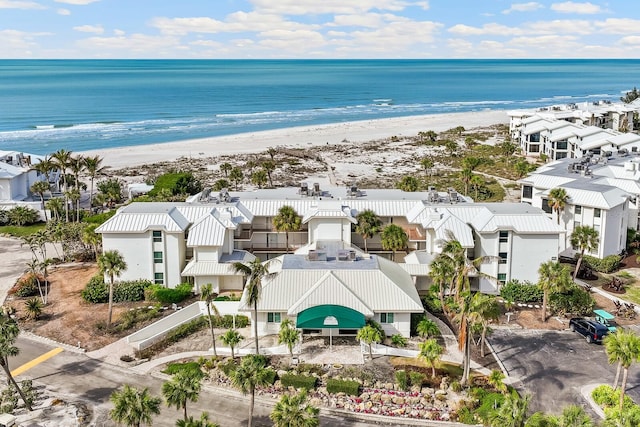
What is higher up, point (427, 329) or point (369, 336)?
point (369, 336)

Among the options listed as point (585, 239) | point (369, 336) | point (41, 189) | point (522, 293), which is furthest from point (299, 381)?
point (41, 189)

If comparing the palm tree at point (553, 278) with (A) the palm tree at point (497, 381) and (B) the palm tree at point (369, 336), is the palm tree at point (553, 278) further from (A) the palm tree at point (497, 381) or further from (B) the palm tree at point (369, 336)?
(B) the palm tree at point (369, 336)

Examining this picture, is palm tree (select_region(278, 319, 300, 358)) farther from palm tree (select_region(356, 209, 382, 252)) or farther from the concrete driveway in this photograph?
palm tree (select_region(356, 209, 382, 252))

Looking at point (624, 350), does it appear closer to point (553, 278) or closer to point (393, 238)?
point (553, 278)

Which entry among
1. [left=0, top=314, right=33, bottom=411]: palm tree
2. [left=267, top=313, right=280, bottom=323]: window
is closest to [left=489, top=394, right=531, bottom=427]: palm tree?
[left=267, top=313, right=280, bottom=323]: window

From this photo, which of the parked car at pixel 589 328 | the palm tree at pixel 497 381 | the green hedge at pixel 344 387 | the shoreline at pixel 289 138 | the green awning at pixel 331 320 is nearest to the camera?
the palm tree at pixel 497 381

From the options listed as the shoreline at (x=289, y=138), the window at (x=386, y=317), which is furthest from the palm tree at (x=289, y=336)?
the shoreline at (x=289, y=138)
